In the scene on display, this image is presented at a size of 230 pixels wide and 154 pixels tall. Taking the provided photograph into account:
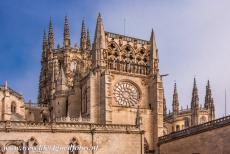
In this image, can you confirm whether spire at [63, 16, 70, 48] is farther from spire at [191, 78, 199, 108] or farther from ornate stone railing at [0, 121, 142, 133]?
ornate stone railing at [0, 121, 142, 133]

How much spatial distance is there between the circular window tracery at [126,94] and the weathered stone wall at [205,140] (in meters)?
10.3

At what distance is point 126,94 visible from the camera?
60.0 meters

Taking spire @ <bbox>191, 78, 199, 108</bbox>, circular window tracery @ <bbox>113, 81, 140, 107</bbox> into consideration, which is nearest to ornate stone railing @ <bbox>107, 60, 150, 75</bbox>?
circular window tracery @ <bbox>113, 81, 140, 107</bbox>

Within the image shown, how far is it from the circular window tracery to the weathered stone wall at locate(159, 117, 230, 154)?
10300 millimetres

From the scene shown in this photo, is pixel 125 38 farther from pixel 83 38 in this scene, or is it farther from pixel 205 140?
pixel 83 38

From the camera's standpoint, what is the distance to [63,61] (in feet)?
271

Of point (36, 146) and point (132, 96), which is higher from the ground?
point (132, 96)

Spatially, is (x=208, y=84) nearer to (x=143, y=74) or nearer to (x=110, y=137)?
(x=143, y=74)

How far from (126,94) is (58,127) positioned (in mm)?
19946

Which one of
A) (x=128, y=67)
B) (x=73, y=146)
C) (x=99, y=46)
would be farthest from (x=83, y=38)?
(x=73, y=146)

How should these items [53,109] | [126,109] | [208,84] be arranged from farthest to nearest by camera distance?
[208,84] < [53,109] < [126,109]

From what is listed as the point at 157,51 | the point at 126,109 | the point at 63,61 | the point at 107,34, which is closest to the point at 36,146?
the point at 126,109

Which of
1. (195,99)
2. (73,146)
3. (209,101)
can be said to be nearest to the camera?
(73,146)

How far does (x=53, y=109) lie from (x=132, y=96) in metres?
13.9
